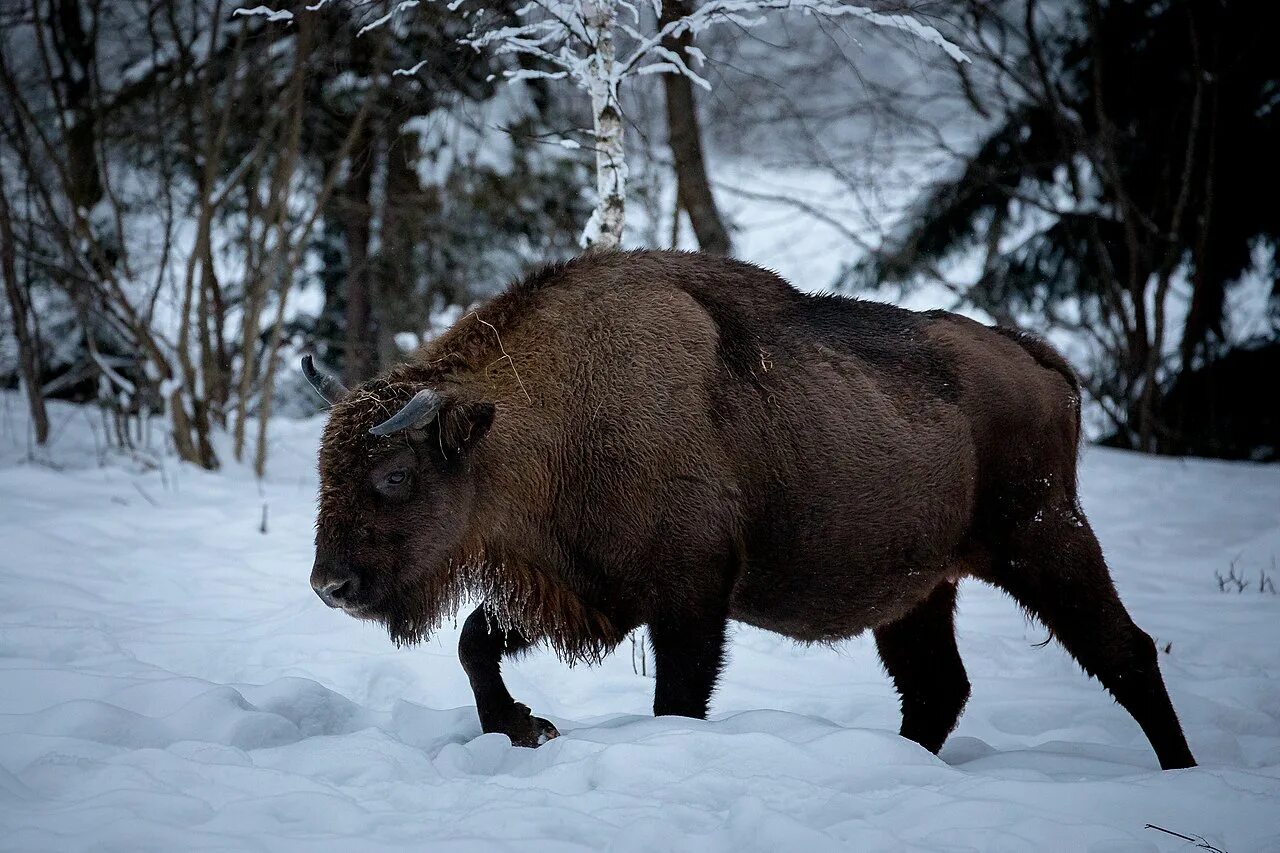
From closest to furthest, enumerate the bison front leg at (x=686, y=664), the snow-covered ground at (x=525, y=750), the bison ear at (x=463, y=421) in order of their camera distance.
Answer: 1. the snow-covered ground at (x=525, y=750)
2. the bison front leg at (x=686, y=664)
3. the bison ear at (x=463, y=421)

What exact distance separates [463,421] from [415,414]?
0.81 feet

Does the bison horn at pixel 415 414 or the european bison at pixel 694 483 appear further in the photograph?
the european bison at pixel 694 483

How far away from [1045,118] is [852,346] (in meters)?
10.3

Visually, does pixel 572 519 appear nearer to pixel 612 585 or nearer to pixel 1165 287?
pixel 612 585

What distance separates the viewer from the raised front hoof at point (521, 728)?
3.71 m

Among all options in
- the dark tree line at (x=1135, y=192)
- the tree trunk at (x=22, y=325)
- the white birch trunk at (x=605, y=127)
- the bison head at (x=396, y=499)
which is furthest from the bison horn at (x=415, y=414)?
the dark tree line at (x=1135, y=192)

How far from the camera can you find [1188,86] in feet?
39.7

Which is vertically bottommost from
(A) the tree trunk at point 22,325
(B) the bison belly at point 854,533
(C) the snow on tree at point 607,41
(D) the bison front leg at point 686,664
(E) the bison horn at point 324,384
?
(D) the bison front leg at point 686,664

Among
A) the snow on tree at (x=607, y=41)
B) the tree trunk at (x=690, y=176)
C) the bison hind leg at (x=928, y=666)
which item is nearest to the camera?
the bison hind leg at (x=928, y=666)

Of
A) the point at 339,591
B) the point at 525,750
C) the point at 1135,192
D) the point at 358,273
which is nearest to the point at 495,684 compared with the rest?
the point at 525,750

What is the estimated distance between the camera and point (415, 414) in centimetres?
363

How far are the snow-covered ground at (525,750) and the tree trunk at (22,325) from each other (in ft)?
12.2

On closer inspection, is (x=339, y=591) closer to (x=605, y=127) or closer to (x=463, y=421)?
(x=463, y=421)

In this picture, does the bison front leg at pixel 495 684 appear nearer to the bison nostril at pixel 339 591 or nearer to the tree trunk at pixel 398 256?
the bison nostril at pixel 339 591
